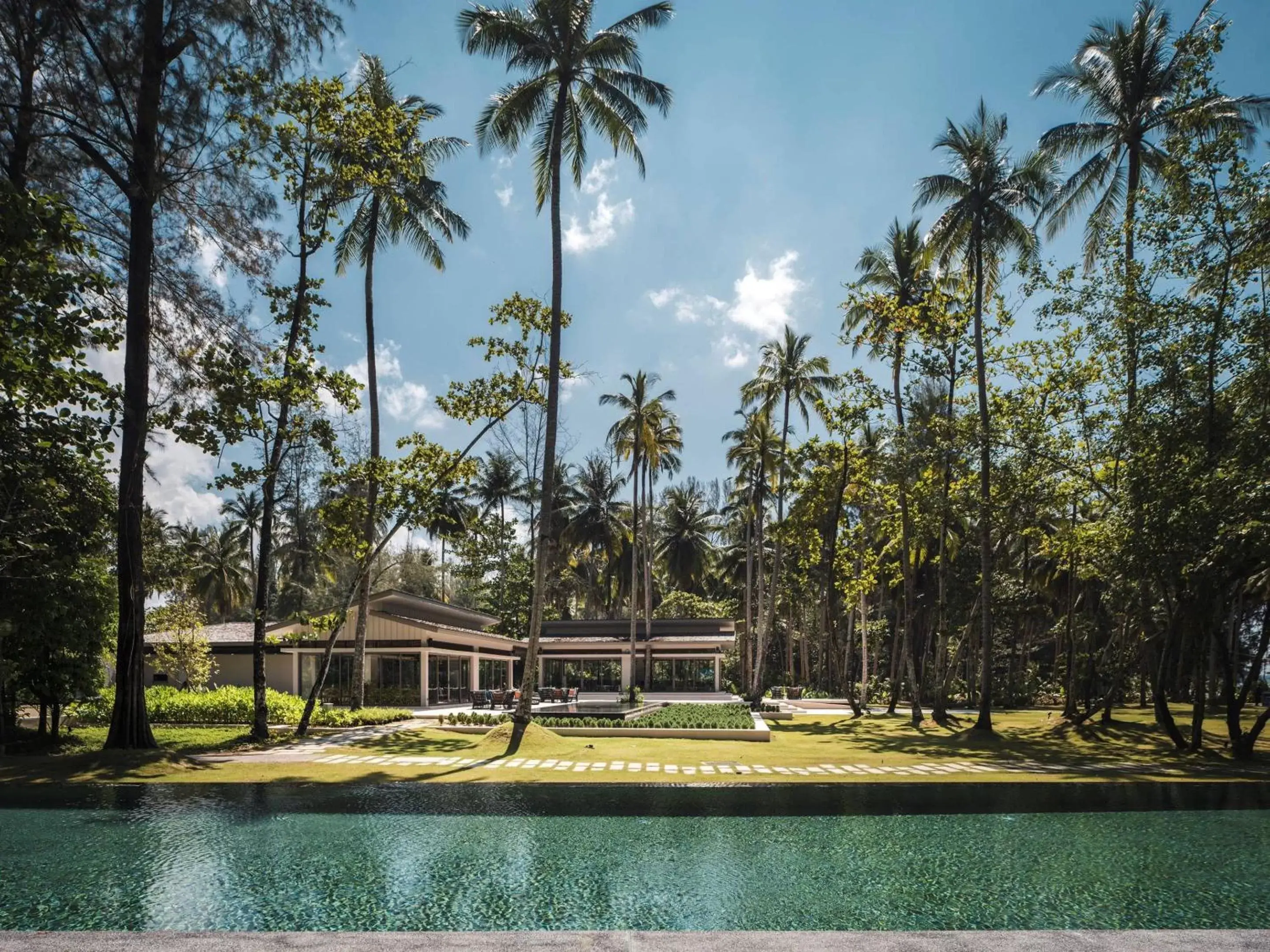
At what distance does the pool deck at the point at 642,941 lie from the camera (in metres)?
5.30

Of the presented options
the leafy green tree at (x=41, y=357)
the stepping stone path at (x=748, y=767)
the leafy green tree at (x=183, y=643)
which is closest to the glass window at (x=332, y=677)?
the leafy green tree at (x=183, y=643)

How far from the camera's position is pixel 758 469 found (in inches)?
1512

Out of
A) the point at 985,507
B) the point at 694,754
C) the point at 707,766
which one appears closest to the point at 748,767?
the point at 707,766

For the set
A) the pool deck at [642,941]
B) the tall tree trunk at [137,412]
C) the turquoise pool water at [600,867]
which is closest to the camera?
the pool deck at [642,941]

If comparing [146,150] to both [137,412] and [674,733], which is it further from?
[674,733]

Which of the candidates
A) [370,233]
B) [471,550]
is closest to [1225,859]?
[471,550]

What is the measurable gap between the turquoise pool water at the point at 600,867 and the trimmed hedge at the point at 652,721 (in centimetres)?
964

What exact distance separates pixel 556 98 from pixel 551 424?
329 inches

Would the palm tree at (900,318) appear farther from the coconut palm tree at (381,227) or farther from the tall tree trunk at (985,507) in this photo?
the coconut palm tree at (381,227)

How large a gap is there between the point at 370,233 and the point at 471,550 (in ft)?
35.2

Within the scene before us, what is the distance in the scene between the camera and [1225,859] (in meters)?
9.31

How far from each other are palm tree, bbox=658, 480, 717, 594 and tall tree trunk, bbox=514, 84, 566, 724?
35.3 m

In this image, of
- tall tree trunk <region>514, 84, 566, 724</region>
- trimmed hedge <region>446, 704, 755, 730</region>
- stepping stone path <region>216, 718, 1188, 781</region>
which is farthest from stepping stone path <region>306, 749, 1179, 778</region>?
trimmed hedge <region>446, 704, 755, 730</region>

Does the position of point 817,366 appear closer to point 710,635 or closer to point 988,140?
point 988,140
